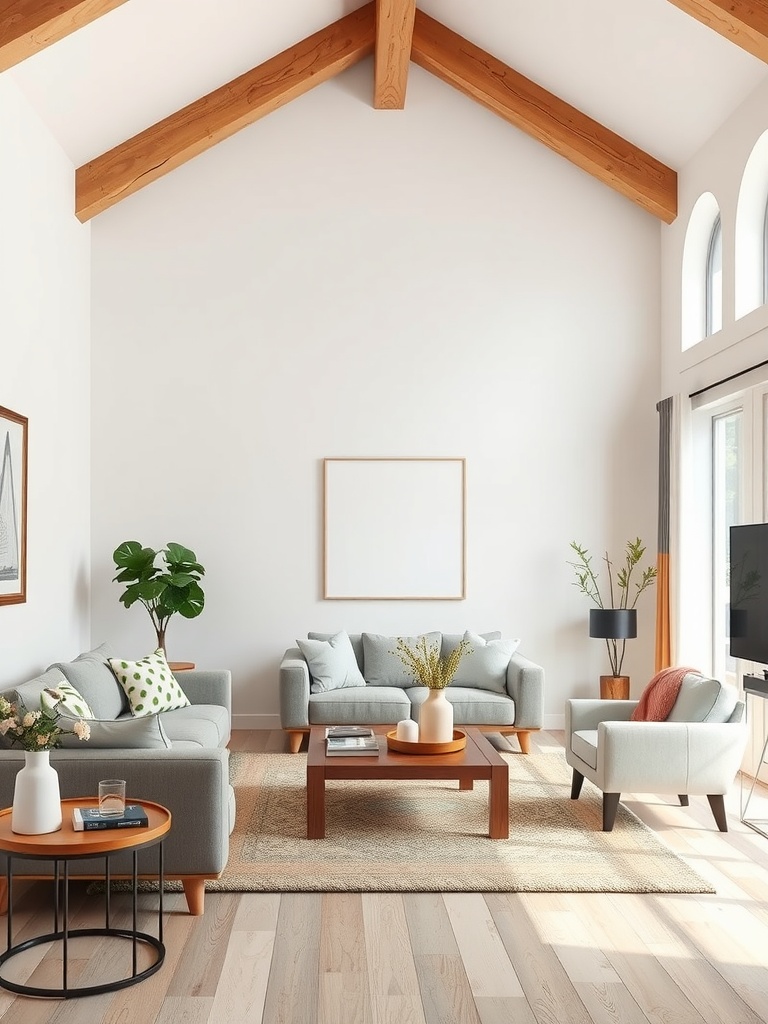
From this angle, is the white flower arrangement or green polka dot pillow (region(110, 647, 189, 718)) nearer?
the white flower arrangement

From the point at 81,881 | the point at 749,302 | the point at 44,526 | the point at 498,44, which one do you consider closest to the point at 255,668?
the point at 44,526

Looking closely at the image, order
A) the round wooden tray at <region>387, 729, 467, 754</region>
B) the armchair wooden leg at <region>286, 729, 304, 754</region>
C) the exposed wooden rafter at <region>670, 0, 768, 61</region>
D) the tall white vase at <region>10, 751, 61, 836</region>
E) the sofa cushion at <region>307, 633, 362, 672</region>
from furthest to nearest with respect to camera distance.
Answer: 1. the sofa cushion at <region>307, 633, 362, 672</region>
2. the armchair wooden leg at <region>286, 729, 304, 754</region>
3. the round wooden tray at <region>387, 729, 467, 754</region>
4. the exposed wooden rafter at <region>670, 0, 768, 61</region>
5. the tall white vase at <region>10, 751, 61, 836</region>

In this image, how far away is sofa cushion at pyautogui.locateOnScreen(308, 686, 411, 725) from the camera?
22.1ft

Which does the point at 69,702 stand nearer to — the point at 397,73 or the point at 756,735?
the point at 756,735

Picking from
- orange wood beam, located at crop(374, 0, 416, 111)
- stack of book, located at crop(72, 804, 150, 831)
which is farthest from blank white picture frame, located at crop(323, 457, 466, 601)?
stack of book, located at crop(72, 804, 150, 831)

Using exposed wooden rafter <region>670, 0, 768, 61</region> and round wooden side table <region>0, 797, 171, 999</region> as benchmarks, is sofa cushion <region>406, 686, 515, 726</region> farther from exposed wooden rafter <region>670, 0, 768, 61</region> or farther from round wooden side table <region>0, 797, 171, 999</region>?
exposed wooden rafter <region>670, 0, 768, 61</region>

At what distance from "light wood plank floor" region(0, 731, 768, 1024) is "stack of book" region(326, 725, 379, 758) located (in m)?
1.04

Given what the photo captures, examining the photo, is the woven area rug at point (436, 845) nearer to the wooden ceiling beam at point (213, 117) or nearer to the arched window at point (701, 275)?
the arched window at point (701, 275)

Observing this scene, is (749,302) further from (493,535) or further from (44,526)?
(44,526)

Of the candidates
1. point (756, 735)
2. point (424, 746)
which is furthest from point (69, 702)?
point (756, 735)

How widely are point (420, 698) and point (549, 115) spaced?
440cm

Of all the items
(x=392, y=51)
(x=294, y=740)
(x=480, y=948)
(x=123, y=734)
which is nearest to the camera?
(x=480, y=948)

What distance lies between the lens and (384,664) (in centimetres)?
728

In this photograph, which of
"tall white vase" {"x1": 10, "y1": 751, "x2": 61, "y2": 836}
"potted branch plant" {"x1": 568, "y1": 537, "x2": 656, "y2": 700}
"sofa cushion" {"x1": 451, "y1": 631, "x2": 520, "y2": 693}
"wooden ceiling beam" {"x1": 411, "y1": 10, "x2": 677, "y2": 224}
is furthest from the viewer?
"potted branch plant" {"x1": 568, "y1": 537, "x2": 656, "y2": 700}
